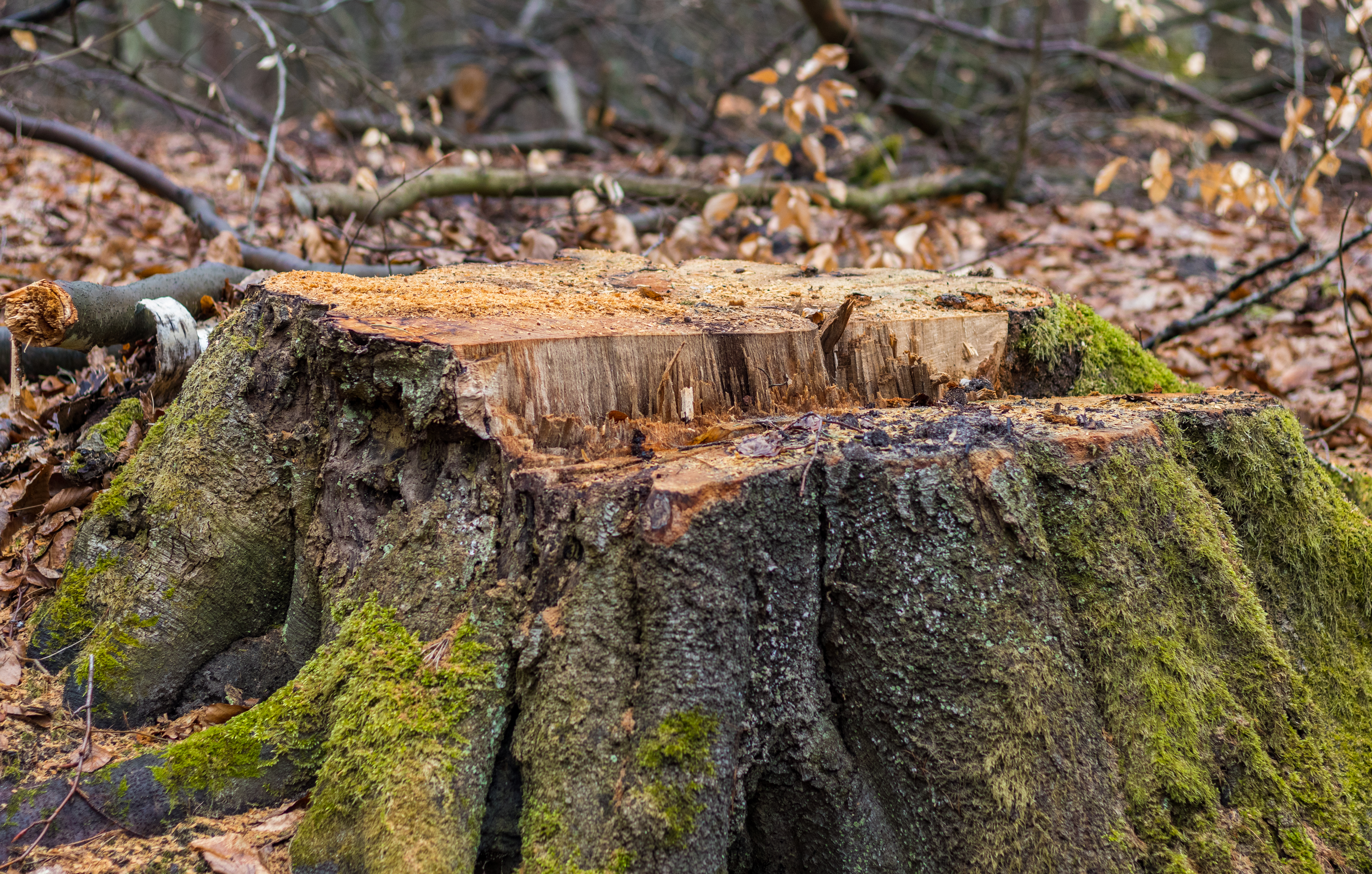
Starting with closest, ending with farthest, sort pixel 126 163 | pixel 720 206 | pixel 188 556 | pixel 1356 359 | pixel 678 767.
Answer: pixel 678 767 < pixel 188 556 < pixel 1356 359 < pixel 720 206 < pixel 126 163

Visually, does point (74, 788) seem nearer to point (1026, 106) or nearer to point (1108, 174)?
point (1108, 174)

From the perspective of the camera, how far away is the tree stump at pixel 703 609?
154 centimetres

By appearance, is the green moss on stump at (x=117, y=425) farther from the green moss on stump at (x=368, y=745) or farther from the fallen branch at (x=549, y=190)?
the fallen branch at (x=549, y=190)

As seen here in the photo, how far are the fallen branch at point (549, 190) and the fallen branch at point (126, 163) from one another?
0.47 metres

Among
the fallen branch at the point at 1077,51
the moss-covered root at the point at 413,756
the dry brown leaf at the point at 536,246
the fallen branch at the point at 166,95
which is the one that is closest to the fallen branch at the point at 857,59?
the fallen branch at the point at 1077,51

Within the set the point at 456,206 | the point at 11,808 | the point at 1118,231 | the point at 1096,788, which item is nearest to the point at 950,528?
the point at 1096,788

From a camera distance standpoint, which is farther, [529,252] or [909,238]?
[529,252]

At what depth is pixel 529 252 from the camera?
4.49 meters

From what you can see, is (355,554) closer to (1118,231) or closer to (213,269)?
(213,269)

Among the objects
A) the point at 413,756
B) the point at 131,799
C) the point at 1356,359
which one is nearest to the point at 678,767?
the point at 413,756

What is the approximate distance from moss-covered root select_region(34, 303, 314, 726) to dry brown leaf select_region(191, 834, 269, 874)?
1.69 ft

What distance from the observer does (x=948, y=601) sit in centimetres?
160

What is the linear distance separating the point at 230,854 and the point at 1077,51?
860 cm

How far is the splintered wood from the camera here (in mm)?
1777
